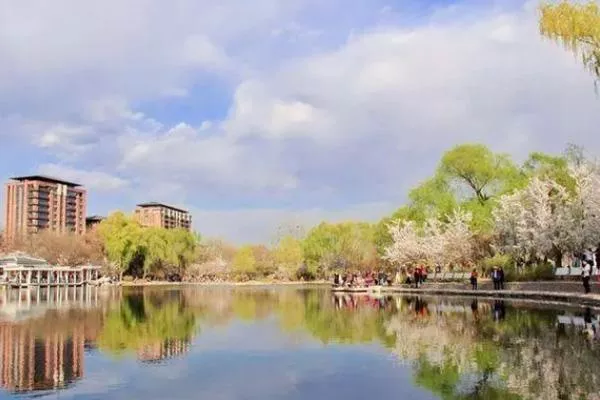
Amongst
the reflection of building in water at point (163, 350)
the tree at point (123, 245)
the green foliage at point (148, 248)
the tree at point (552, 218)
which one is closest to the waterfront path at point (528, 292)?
the tree at point (552, 218)

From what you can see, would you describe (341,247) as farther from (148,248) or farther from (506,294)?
(506,294)

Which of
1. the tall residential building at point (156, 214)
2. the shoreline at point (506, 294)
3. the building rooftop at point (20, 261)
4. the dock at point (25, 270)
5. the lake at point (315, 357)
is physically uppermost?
the tall residential building at point (156, 214)

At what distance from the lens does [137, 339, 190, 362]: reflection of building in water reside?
17.5m

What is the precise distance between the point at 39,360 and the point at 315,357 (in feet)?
22.4

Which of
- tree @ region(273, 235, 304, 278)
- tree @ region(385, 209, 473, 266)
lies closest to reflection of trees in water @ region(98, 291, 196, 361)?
tree @ region(385, 209, 473, 266)

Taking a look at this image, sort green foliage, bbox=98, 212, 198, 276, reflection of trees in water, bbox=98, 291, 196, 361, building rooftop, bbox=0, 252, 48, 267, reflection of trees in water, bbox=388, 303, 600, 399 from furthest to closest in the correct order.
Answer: green foliage, bbox=98, 212, 198, 276
building rooftop, bbox=0, 252, 48, 267
reflection of trees in water, bbox=98, 291, 196, 361
reflection of trees in water, bbox=388, 303, 600, 399

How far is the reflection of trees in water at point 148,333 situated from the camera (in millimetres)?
18938

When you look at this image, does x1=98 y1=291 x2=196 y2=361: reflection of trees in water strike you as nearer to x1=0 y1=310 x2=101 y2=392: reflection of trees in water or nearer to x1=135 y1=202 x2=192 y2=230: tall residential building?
x1=0 y1=310 x2=101 y2=392: reflection of trees in water

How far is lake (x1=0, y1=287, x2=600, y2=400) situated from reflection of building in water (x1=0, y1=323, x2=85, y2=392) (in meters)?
0.03

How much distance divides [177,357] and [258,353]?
228cm

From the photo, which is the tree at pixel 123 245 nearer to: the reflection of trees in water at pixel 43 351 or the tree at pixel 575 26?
the reflection of trees in water at pixel 43 351

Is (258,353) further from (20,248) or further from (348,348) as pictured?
(20,248)

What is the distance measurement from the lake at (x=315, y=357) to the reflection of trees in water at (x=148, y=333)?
6 centimetres

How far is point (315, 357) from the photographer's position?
17188 mm
